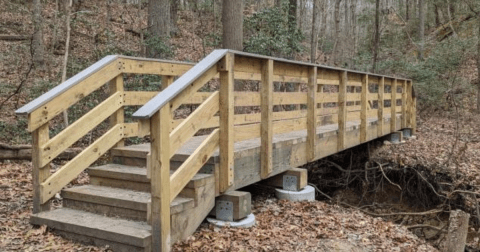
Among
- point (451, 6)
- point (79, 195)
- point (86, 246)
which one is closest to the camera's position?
point (86, 246)

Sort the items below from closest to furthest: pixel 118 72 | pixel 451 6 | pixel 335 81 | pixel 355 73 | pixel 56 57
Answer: pixel 118 72, pixel 335 81, pixel 355 73, pixel 56 57, pixel 451 6

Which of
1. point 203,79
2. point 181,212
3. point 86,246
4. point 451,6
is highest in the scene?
point 451,6

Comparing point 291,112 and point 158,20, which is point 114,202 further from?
point 158,20

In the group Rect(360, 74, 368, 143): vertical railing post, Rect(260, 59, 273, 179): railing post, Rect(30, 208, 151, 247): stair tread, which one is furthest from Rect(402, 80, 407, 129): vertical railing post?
Rect(30, 208, 151, 247): stair tread

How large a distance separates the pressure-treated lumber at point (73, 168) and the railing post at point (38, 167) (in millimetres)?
46

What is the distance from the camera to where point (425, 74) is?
55.9 ft

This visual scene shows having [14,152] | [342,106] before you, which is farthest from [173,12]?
[14,152]

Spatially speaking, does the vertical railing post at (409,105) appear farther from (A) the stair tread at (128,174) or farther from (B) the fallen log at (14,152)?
(B) the fallen log at (14,152)

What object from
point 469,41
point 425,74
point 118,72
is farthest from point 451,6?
point 118,72

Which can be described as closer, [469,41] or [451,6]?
[469,41]

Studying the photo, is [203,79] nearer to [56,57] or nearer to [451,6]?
[56,57]

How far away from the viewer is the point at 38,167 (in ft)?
14.3

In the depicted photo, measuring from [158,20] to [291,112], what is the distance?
670cm

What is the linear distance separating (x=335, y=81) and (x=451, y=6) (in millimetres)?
20402
